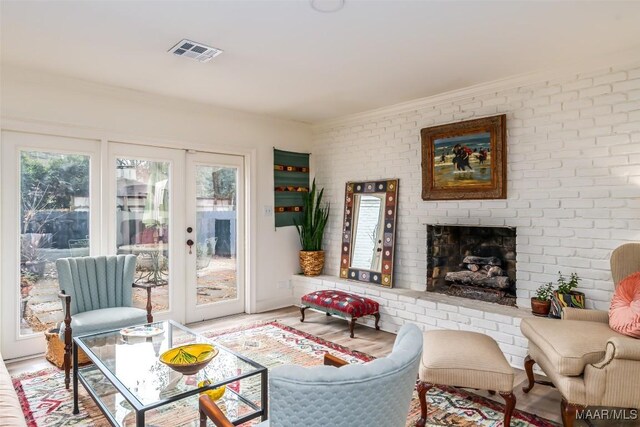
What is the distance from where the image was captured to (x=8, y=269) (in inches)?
130

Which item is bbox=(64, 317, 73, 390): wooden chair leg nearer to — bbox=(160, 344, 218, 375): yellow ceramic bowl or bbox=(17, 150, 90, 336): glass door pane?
bbox=(17, 150, 90, 336): glass door pane

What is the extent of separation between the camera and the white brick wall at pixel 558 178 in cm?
297

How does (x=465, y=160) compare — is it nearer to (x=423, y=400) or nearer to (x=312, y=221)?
(x=312, y=221)

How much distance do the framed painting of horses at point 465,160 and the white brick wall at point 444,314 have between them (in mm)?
1035

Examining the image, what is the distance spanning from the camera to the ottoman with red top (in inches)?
158

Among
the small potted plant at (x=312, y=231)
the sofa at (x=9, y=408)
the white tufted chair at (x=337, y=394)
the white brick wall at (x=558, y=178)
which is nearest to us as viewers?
the white tufted chair at (x=337, y=394)

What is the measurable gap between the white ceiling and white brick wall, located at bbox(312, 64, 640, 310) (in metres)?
0.28

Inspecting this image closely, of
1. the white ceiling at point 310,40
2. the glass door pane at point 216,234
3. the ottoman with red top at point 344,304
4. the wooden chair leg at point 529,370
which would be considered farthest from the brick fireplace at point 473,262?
the glass door pane at point 216,234

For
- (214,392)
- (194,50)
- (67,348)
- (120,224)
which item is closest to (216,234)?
(120,224)

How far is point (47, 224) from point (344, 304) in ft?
9.53

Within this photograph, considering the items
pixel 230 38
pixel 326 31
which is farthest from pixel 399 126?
pixel 230 38

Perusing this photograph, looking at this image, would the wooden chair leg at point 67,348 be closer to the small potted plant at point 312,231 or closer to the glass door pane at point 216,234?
the glass door pane at point 216,234

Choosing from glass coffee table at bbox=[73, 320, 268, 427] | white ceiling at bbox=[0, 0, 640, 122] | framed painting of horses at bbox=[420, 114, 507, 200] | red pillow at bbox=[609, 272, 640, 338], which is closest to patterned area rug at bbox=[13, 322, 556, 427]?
glass coffee table at bbox=[73, 320, 268, 427]

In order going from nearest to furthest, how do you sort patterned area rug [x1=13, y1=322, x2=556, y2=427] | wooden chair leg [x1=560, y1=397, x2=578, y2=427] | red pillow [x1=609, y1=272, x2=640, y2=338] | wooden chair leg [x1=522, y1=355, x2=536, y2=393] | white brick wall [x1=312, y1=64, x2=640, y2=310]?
1. wooden chair leg [x1=560, y1=397, x2=578, y2=427]
2. red pillow [x1=609, y1=272, x2=640, y2=338]
3. patterned area rug [x1=13, y1=322, x2=556, y2=427]
4. wooden chair leg [x1=522, y1=355, x2=536, y2=393]
5. white brick wall [x1=312, y1=64, x2=640, y2=310]
